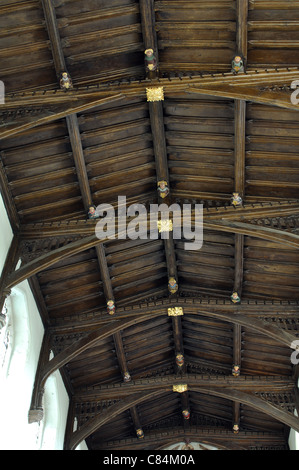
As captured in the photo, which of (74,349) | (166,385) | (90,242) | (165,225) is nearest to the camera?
(90,242)

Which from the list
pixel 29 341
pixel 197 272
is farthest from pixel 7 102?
pixel 197 272

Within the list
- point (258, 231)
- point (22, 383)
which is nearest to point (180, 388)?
point (22, 383)

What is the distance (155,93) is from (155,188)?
10.7 ft

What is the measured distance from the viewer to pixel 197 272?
16734mm

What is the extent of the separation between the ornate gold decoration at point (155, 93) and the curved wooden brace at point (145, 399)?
9.92 m

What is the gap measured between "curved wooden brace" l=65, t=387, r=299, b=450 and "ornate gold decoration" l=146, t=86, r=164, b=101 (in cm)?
992

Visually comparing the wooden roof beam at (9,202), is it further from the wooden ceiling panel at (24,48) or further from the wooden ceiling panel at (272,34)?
the wooden ceiling panel at (272,34)

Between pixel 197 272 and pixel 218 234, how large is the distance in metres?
1.75

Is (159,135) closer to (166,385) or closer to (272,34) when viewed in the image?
(272,34)

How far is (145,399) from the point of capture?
61.8ft

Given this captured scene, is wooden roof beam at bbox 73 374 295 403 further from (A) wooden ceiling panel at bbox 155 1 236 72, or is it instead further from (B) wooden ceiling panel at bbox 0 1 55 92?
(B) wooden ceiling panel at bbox 0 1 55 92

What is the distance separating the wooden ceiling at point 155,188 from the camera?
467 inches

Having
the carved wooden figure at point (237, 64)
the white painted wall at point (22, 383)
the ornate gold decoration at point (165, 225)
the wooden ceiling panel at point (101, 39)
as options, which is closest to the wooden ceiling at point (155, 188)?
the wooden ceiling panel at point (101, 39)

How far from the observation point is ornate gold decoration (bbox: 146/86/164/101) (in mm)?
12391
